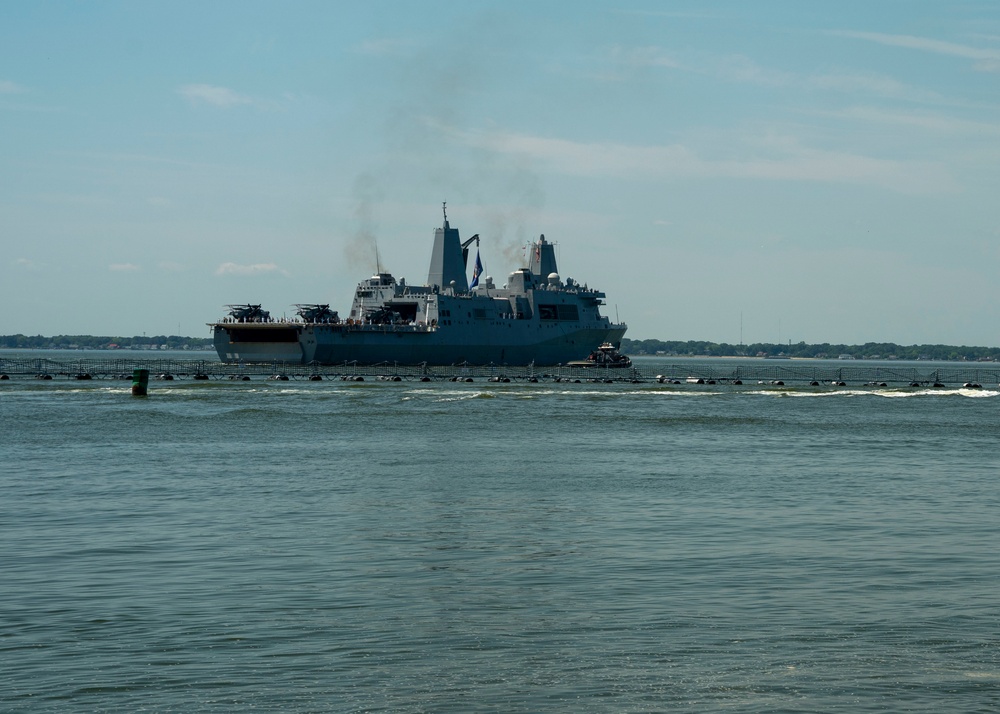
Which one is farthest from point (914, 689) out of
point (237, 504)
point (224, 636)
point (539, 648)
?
point (237, 504)

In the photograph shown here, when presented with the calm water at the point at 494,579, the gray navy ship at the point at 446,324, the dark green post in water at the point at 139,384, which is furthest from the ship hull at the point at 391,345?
the calm water at the point at 494,579

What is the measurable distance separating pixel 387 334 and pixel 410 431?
59.5 meters

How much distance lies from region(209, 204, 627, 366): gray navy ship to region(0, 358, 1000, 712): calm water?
2506 inches

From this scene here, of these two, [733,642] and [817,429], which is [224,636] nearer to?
[733,642]

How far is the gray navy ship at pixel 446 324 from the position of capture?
103m

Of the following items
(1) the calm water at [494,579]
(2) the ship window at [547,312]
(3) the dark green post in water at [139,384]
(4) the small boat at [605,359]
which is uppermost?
(2) the ship window at [547,312]


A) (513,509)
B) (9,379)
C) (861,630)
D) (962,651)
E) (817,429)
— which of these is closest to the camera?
(962,651)

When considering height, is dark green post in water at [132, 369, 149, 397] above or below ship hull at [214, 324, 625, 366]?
below

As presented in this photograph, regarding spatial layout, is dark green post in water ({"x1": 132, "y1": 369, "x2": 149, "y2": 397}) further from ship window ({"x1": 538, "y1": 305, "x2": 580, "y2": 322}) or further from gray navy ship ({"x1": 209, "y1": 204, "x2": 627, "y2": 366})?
ship window ({"x1": 538, "y1": 305, "x2": 580, "y2": 322})

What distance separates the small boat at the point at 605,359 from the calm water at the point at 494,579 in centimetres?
7310

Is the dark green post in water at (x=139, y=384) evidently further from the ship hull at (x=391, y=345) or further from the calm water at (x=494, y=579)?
the calm water at (x=494, y=579)

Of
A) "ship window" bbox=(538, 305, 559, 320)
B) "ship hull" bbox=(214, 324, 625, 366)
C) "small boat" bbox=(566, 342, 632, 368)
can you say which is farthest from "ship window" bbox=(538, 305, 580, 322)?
"small boat" bbox=(566, 342, 632, 368)

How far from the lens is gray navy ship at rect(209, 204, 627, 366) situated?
339 ft

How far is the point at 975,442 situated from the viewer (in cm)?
4462
